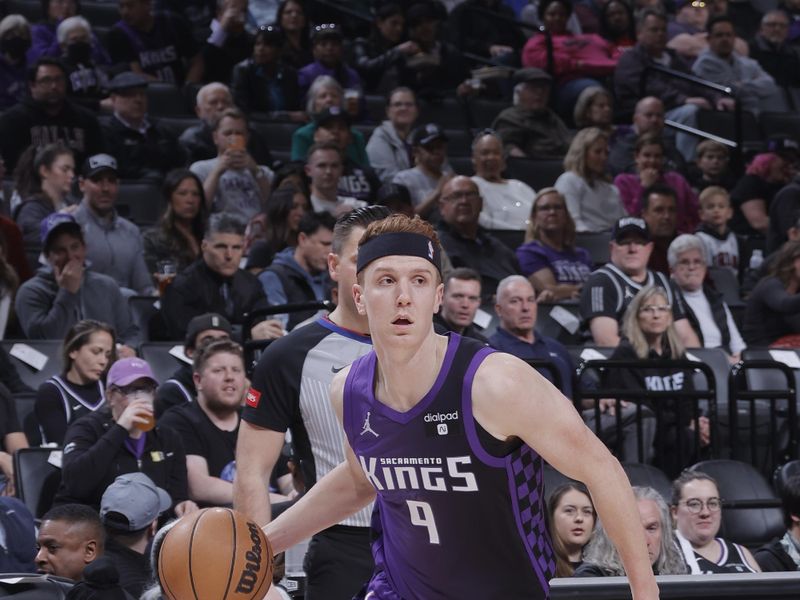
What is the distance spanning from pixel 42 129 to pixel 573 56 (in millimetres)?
5940

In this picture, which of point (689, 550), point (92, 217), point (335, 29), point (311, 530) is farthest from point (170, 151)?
point (311, 530)

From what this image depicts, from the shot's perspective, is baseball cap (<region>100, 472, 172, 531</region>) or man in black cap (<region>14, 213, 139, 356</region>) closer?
baseball cap (<region>100, 472, 172, 531</region>)

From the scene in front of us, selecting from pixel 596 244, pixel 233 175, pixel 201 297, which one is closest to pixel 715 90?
pixel 596 244

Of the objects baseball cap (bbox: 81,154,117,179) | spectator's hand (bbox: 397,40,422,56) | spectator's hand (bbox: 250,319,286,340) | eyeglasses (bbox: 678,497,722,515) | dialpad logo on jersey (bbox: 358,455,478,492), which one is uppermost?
spectator's hand (bbox: 397,40,422,56)

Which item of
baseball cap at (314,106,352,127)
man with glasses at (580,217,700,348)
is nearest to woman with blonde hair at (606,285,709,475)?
man with glasses at (580,217,700,348)

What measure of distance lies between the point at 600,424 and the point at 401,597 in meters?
4.74

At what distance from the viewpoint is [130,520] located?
647cm

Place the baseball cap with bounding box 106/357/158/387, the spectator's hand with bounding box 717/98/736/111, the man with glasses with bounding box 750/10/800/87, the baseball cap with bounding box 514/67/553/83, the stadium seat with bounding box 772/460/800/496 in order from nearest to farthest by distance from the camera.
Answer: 1. the stadium seat with bounding box 772/460/800/496
2. the baseball cap with bounding box 106/357/158/387
3. the baseball cap with bounding box 514/67/553/83
4. the spectator's hand with bounding box 717/98/736/111
5. the man with glasses with bounding box 750/10/800/87

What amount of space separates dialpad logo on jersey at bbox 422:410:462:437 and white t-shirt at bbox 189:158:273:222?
7.38 m

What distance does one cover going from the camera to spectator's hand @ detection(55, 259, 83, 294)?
891cm

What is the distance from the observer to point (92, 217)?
9.95m

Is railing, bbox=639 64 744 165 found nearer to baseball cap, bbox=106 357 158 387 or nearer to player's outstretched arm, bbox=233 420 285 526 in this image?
baseball cap, bbox=106 357 158 387

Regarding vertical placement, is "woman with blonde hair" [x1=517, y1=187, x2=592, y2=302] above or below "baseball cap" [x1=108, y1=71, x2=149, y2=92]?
below

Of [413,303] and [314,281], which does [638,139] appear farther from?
[413,303]
